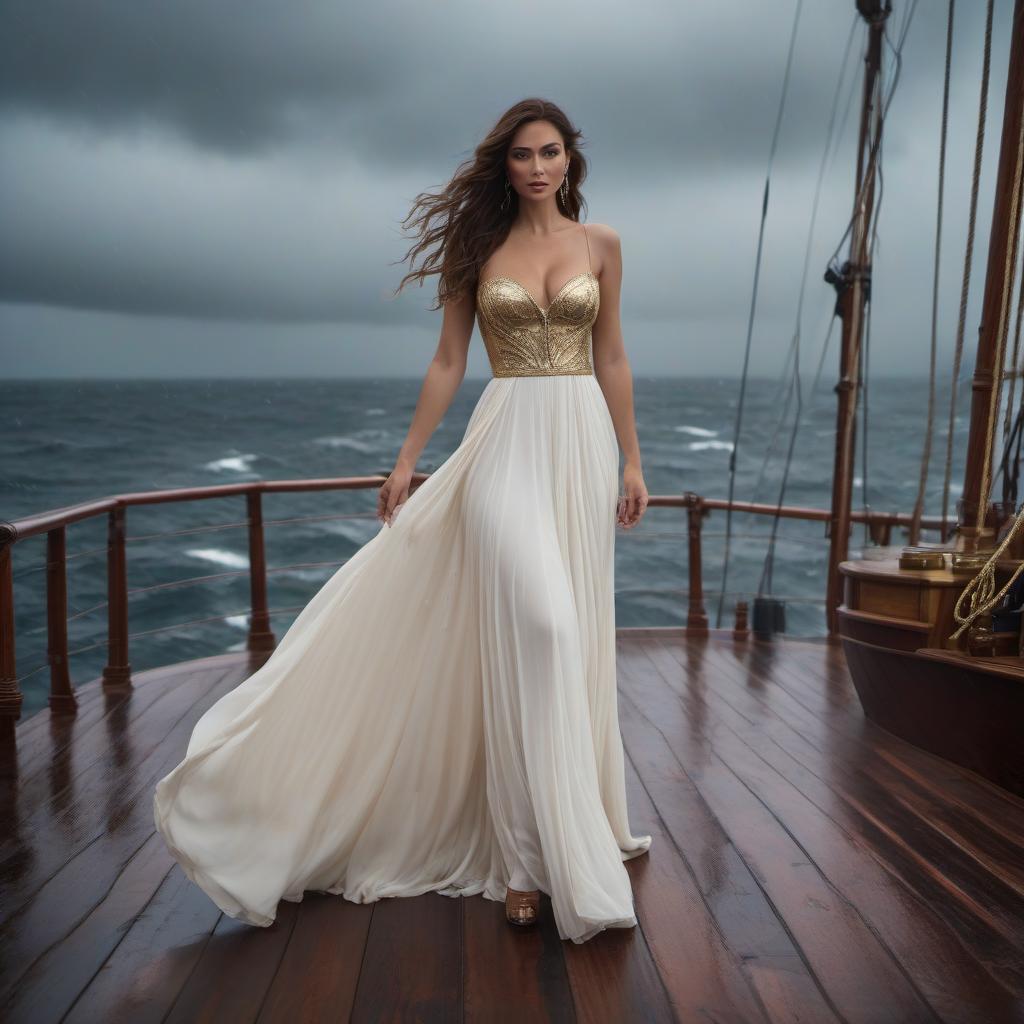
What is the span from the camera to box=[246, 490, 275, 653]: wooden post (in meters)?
4.98

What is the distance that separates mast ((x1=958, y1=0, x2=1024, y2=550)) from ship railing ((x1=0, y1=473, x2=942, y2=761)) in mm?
1125

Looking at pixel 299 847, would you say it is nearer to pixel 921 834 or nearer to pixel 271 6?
pixel 921 834

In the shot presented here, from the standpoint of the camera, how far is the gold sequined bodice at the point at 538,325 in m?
2.36

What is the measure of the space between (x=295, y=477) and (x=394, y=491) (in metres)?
29.4

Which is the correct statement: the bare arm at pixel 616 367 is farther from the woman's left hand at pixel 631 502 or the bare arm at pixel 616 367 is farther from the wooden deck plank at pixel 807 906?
the wooden deck plank at pixel 807 906

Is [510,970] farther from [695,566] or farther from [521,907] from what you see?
[695,566]

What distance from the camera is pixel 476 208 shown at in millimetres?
2508

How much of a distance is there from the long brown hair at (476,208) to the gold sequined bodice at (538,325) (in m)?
0.10

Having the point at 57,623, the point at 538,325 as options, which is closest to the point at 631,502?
the point at 538,325

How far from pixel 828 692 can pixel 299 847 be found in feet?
8.72

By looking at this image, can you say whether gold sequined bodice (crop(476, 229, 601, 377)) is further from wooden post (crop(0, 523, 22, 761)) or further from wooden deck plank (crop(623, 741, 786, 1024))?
wooden post (crop(0, 523, 22, 761))

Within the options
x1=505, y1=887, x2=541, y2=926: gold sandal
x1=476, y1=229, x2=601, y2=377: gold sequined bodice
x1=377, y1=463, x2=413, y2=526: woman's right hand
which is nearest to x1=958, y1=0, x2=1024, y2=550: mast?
x1=476, y1=229, x2=601, y2=377: gold sequined bodice

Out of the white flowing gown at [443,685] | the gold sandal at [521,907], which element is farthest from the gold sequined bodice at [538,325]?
the gold sandal at [521,907]

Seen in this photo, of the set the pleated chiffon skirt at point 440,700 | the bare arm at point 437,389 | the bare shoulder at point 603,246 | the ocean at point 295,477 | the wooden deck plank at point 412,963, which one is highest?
the bare shoulder at point 603,246
